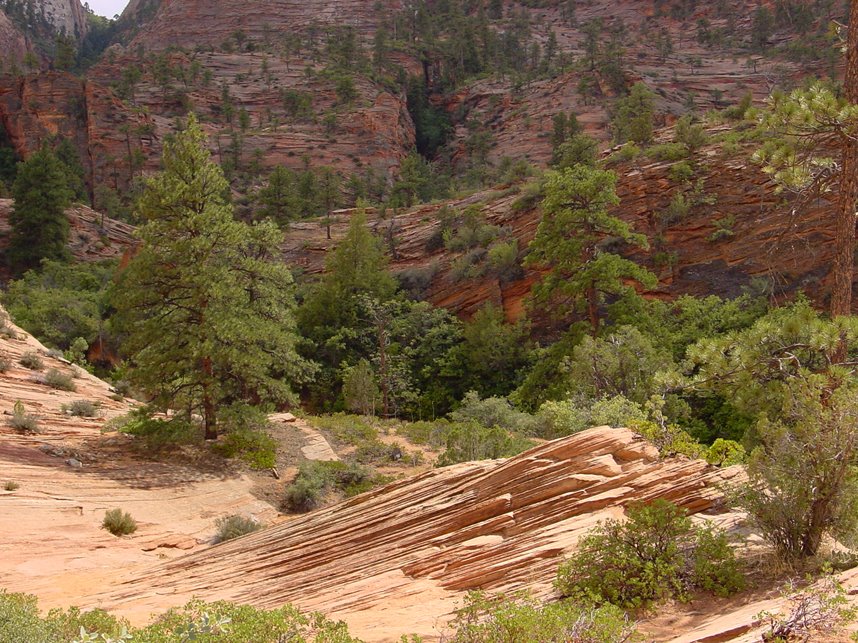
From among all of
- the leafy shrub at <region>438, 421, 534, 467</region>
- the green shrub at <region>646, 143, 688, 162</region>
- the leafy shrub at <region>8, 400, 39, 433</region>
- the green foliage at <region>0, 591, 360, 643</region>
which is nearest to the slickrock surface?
the leafy shrub at <region>8, 400, 39, 433</region>

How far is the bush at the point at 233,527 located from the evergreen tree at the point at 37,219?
3694cm

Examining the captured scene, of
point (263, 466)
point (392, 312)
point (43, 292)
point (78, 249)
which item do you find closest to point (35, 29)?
point (78, 249)

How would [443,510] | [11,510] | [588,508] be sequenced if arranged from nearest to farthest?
[588,508]
[443,510]
[11,510]

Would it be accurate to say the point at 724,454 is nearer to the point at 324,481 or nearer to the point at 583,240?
the point at 324,481

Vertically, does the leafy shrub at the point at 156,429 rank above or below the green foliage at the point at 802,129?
below

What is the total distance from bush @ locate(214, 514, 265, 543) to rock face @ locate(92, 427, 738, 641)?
238 centimetres

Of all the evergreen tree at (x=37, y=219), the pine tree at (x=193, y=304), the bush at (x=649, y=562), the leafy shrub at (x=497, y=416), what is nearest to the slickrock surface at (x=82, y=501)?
the pine tree at (x=193, y=304)

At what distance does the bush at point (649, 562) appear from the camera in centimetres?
564

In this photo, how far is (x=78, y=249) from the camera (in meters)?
45.2

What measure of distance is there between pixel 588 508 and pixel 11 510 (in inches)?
371

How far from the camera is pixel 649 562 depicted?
5.79 m

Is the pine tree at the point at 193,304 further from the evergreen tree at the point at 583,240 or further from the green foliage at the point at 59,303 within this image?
the green foliage at the point at 59,303

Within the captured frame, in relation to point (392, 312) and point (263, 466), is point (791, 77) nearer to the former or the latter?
point (392, 312)

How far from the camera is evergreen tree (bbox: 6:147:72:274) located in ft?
140
